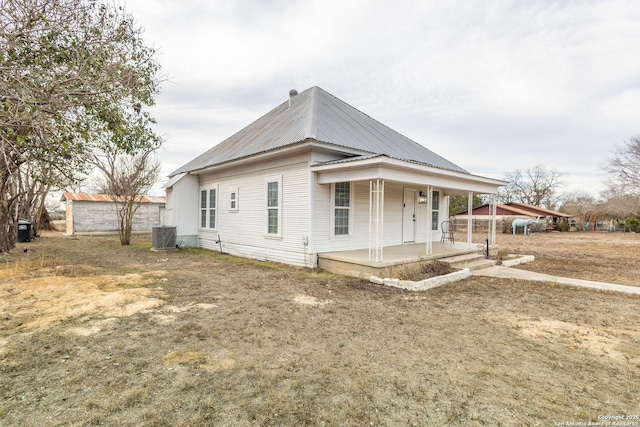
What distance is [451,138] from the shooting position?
891 inches

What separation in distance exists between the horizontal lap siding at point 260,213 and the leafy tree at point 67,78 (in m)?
3.84

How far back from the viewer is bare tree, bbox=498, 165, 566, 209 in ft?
145

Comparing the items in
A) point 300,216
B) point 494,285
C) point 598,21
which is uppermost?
point 598,21

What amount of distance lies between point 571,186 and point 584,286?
4932cm

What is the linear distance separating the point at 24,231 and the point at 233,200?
12.7 metres

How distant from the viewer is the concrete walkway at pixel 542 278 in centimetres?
655

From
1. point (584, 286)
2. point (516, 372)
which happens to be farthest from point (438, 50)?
point (516, 372)

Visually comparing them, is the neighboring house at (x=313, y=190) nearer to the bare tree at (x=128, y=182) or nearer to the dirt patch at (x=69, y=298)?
the bare tree at (x=128, y=182)

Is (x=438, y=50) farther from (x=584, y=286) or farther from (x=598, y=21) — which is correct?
(x=584, y=286)

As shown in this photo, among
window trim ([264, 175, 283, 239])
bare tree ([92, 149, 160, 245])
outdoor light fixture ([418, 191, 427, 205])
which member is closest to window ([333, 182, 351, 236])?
window trim ([264, 175, 283, 239])

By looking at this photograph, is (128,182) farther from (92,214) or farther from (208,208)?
(92,214)

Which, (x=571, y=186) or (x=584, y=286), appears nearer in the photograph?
(x=584, y=286)

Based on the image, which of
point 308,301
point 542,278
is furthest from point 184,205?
point 542,278

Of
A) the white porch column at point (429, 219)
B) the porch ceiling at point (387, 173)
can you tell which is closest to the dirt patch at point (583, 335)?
the white porch column at point (429, 219)
